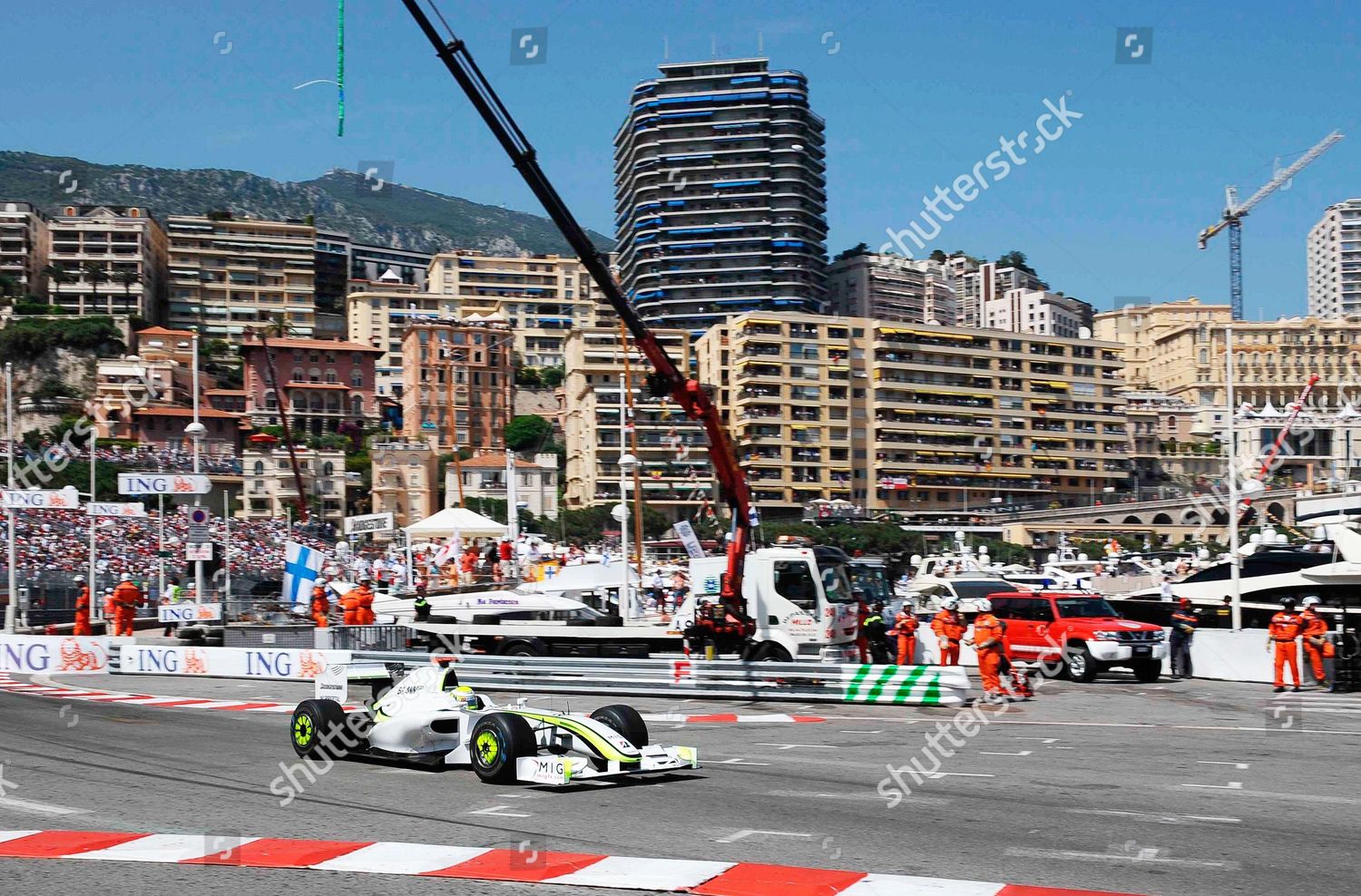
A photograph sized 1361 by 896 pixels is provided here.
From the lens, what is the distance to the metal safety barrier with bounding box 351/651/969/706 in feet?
69.7

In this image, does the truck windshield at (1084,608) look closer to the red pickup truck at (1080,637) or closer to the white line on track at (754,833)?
the red pickup truck at (1080,637)

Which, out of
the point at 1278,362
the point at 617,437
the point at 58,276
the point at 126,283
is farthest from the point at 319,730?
the point at 1278,362

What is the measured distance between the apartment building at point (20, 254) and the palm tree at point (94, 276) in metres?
7.44

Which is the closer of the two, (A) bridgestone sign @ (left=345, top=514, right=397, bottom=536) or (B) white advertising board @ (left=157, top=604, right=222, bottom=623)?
(B) white advertising board @ (left=157, top=604, right=222, bottom=623)

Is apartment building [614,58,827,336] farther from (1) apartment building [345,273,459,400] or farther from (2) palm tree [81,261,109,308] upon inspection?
(2) palm tree [81,261,109,308]

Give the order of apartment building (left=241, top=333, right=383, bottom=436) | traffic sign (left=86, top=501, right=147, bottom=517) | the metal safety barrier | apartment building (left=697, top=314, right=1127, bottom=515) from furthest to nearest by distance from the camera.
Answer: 1. apartment building (left=241, top=333, right=383, bottom=436)
2. apartment building (left=697, top=314, right=1127, bottom=515)
3. traffic sign (left=86, top=501, right=147, bottom=517)
4. the metal safety barrier

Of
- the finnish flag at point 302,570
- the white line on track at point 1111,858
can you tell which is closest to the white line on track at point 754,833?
the white line on track at point 1111,858

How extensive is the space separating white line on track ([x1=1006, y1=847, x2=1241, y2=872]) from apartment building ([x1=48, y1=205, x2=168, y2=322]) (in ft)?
588

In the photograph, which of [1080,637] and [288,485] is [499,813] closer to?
[1080,637]

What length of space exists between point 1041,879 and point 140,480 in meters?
26.9

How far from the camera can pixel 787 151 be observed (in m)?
176

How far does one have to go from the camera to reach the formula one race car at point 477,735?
41.0 ft

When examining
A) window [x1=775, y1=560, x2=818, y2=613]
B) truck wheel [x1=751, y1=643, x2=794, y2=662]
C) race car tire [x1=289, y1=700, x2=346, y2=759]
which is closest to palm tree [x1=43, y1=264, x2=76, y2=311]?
window [x1=775, y1=560, x2=818, y2=613]

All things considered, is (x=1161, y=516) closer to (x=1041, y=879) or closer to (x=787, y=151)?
(x=787, y=151)
